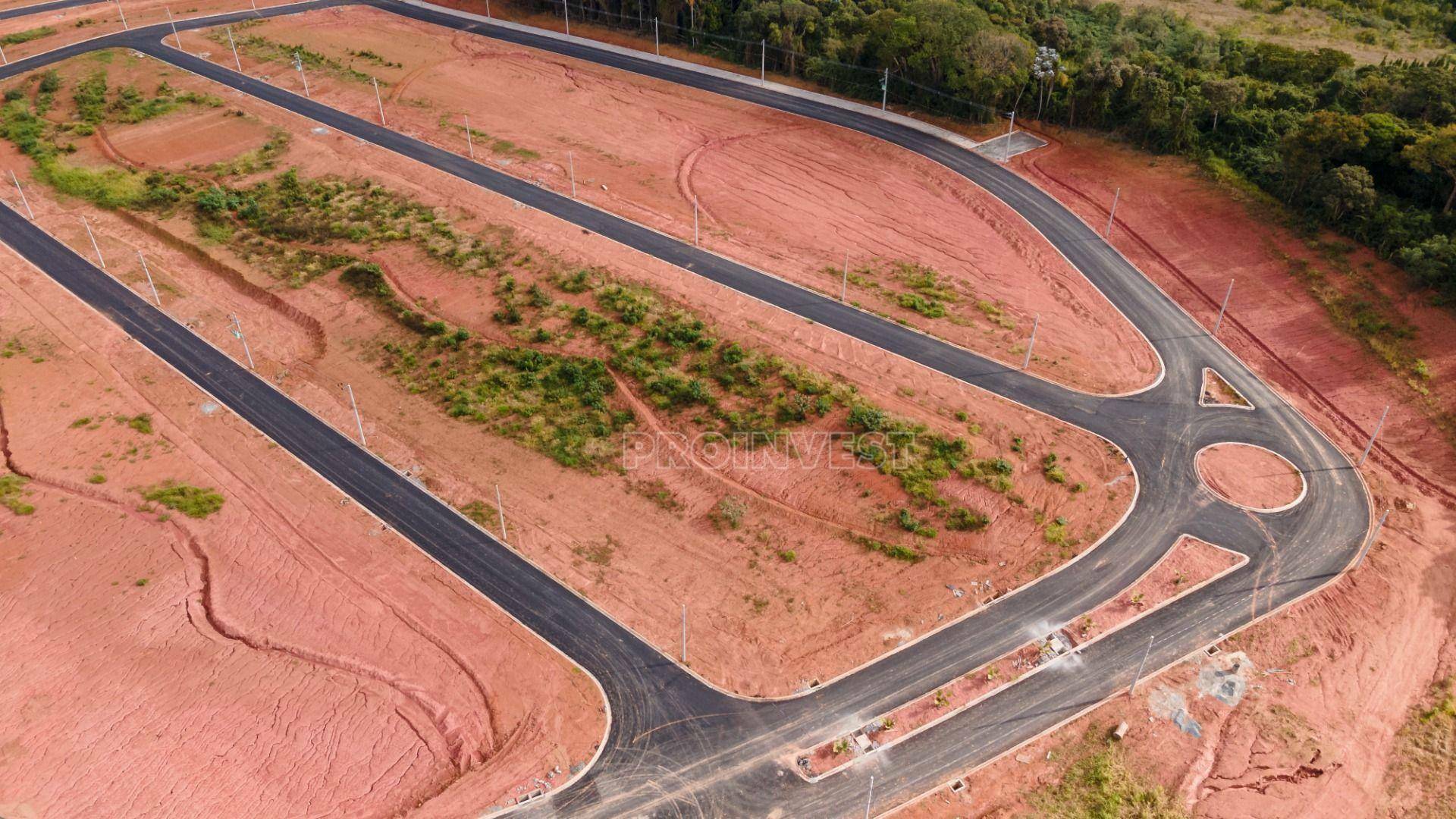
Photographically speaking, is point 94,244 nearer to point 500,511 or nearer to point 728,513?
point 500,511

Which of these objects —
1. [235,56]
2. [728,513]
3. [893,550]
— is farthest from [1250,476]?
[235,56]

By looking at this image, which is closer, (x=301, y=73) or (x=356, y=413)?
(x=356, y=413)

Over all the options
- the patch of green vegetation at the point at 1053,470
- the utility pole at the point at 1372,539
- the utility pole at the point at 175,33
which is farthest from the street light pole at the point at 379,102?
the utility pole at the point at 1372,539

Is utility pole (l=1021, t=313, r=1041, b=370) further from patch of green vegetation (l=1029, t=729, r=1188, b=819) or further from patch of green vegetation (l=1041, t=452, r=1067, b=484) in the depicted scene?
patch of green vegetation (l=1029, t=729, r=1188, b=819)

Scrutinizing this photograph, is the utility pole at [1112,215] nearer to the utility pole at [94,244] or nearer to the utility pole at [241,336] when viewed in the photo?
the utility pole at [241,336]

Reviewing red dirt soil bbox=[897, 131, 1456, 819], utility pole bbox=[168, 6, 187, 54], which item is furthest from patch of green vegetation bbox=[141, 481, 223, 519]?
utility pole bbox=[168, 6, 187, 54]

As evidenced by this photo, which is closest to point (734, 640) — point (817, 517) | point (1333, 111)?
point (817, 517)

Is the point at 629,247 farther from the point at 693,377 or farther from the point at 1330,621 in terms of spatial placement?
the point at 1330,621
